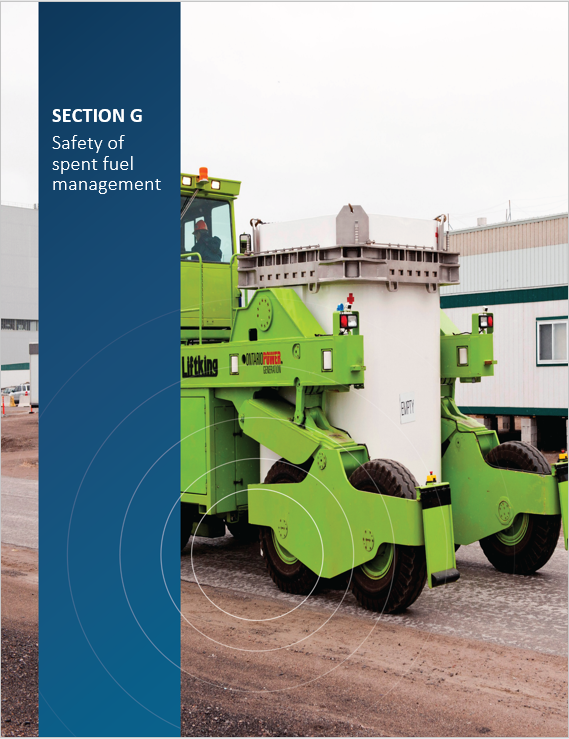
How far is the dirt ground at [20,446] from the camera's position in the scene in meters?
19.8

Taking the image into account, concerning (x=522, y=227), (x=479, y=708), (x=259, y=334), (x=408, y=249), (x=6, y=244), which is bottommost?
(x=479, y=708)

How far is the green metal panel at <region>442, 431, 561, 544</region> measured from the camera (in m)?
8.25

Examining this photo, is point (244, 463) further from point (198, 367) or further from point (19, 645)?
point (19, 645)

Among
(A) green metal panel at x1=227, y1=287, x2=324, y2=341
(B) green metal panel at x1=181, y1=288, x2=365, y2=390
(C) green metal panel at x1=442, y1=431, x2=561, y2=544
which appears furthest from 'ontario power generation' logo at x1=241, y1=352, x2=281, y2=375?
(C) green metal panel at x1=442, y1=431, x2=561, y2=544

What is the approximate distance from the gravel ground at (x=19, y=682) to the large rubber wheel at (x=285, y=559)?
2328 mm

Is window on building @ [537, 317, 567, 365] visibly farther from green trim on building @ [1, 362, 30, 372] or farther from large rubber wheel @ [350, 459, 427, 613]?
green trim on building @ [1, 362, 30, 372]

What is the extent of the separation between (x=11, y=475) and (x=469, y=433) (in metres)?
13.0

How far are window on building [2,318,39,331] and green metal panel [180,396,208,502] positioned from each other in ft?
161

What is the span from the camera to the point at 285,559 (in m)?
8.07

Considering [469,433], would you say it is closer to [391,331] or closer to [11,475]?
[391,331]

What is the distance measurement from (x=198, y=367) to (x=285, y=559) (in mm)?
2332

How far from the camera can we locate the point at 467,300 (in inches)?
829

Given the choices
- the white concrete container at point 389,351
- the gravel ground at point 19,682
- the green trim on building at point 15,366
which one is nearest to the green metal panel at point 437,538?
the white concrete container at point 389,351

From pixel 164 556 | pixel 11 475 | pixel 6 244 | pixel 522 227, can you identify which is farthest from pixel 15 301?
pixel 164 556
